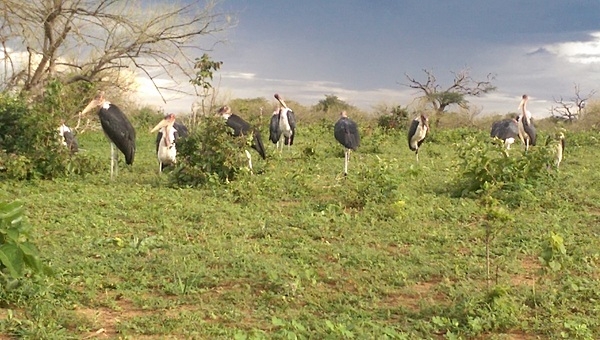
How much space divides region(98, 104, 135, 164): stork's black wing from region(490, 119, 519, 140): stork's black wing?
7943 millimetres

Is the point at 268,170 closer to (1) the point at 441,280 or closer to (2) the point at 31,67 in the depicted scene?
(1) the point at 441,280

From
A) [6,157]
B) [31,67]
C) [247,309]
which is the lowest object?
[247,309]

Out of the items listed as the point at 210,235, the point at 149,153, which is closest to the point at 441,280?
the point at 210,235

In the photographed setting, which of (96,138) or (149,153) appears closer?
(149,153)

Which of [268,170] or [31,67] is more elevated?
[31,67]

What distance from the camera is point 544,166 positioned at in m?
8.40

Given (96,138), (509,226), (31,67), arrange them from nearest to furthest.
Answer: (509,226) → (31,67) → (96,138)

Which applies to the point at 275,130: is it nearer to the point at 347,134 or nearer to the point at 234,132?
the point at 347,134

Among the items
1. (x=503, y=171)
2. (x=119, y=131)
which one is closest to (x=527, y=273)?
(x=503, y=171)

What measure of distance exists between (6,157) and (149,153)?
4.95 m

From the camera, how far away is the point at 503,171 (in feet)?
25.8

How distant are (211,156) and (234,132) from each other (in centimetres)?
92

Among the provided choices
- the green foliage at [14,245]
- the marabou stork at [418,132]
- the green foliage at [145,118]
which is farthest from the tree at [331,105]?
the green foliage at [14,245]

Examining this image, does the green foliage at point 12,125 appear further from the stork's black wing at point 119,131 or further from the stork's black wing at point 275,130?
the stork's black wing at point 275,130
